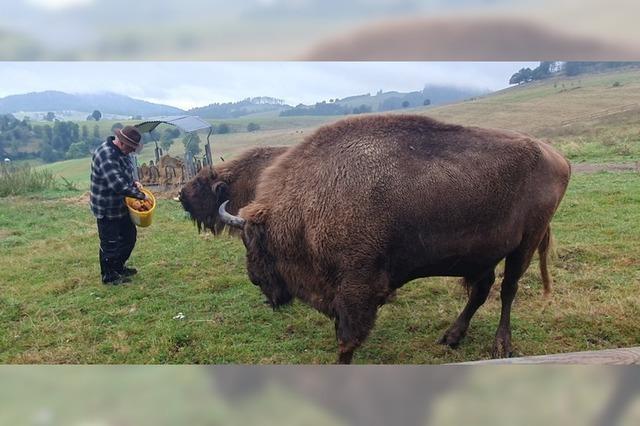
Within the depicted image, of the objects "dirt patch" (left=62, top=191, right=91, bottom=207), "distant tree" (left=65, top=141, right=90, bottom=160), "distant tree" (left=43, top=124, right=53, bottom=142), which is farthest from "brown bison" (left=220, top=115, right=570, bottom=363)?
"dirt patch" (left=62, top=191, right=91, bottom=207)

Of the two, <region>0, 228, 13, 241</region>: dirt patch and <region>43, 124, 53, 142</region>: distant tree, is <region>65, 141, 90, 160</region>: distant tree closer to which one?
<region>43, 124, 53, 142</region>: distant tree

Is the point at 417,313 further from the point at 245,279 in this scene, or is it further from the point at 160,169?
the point at 160,169

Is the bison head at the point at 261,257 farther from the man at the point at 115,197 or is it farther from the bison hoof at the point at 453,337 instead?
the man at the point at 115,197

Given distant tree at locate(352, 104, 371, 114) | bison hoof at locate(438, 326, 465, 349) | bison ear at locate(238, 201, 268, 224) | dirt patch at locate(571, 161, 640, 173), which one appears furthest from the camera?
dirt patch at locate(571, 161, 640, 173)

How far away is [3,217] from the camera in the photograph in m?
8.91

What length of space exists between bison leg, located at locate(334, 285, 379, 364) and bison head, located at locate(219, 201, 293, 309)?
1.41 feet

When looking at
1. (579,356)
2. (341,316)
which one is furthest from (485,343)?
(579,356)

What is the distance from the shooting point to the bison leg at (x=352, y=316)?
3.41 metres

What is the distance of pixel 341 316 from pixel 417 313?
1422 millimetres

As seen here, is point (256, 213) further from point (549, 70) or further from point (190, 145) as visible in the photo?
point (190, 145)

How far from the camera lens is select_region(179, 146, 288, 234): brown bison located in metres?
5.60

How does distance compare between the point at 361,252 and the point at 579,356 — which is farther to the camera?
the point at 361,252

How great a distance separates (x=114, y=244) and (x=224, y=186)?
139 centimetres

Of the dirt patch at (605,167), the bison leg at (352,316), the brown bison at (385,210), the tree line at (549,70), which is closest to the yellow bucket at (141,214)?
the brown bison at (385,210)
